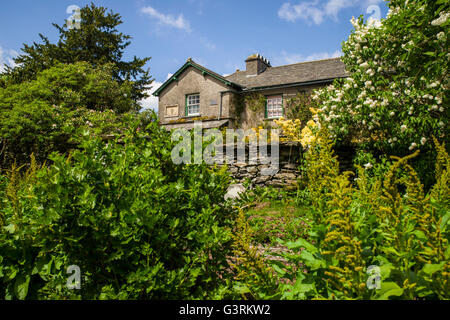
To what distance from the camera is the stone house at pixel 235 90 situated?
18172mm

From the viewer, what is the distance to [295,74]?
1908cm

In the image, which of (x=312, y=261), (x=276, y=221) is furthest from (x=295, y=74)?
(x=312, y=261)

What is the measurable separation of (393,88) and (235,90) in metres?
13.2

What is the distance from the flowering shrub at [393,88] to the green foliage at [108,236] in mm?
5090

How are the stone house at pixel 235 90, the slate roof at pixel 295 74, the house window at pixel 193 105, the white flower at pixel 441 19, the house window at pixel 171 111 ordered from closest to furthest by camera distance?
the white flower at pixel 441 19
the slate roof at pixel 295 74
the stone house at pixel 235 90
the house window at pixel 193 105
the house window at pixel 171 111

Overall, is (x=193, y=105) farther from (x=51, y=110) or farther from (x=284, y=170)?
(x=284, y=170)

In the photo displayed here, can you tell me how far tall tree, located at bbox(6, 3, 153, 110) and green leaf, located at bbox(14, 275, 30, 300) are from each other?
84.9 feet

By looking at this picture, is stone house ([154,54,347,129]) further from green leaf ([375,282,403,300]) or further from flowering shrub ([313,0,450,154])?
green leaf ([375,282,403,300])

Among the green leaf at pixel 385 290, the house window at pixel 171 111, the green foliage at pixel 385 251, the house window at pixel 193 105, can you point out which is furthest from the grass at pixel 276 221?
the house window at pixel 171 111

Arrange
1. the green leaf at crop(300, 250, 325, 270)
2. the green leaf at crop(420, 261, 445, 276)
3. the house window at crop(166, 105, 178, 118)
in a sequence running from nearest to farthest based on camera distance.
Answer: the green leaf at crop(420, 261, 445, 276) → the green leaf at crop(300, 250, 325, 270) → the house window at crop(166, 105, 178, 118)

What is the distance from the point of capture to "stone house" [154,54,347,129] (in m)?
18.2

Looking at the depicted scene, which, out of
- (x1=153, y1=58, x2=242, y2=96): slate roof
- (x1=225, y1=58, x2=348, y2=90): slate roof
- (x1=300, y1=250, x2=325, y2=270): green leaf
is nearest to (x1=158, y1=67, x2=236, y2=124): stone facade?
(x1=153, y1=58, x2=242, y2=96): slate roof

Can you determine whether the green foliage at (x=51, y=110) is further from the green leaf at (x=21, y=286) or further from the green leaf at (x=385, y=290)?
the green leaf at (x=385, y=290)
